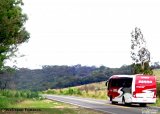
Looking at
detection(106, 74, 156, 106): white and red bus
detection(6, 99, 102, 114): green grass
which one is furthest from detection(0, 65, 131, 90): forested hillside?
detection(6, 99, 102, 114): green grass

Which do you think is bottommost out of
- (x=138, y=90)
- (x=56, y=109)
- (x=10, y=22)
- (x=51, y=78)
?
(x=56, y=109)

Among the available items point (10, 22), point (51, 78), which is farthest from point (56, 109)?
point (51, 78)

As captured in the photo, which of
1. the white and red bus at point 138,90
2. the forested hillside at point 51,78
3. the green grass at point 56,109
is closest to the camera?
the green grass at point 56,109

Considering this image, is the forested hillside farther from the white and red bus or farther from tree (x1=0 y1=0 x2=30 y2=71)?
tree (x1=0 y1=0 x2=30 y2=71)

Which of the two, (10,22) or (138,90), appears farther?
(138,90)

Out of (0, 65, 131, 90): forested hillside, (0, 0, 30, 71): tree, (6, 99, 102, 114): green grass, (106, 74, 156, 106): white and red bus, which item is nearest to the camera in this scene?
(0, 0, 30, 71): tree

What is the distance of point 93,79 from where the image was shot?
418ft

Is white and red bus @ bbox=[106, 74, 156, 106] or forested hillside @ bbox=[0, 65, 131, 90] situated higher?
forested hillside @ bbox=[0, 65, 131, 90]

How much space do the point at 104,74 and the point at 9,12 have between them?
346ft

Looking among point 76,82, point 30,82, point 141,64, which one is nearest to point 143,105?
point 141,64

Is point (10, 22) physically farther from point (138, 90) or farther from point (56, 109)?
point (138, 90)

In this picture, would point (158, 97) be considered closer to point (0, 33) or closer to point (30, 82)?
point (0, 33)

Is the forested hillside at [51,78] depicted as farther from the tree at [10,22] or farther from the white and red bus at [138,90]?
the tree at [10,22]

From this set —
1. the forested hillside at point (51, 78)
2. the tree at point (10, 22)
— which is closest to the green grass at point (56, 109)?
the tree at point (10, 22)
